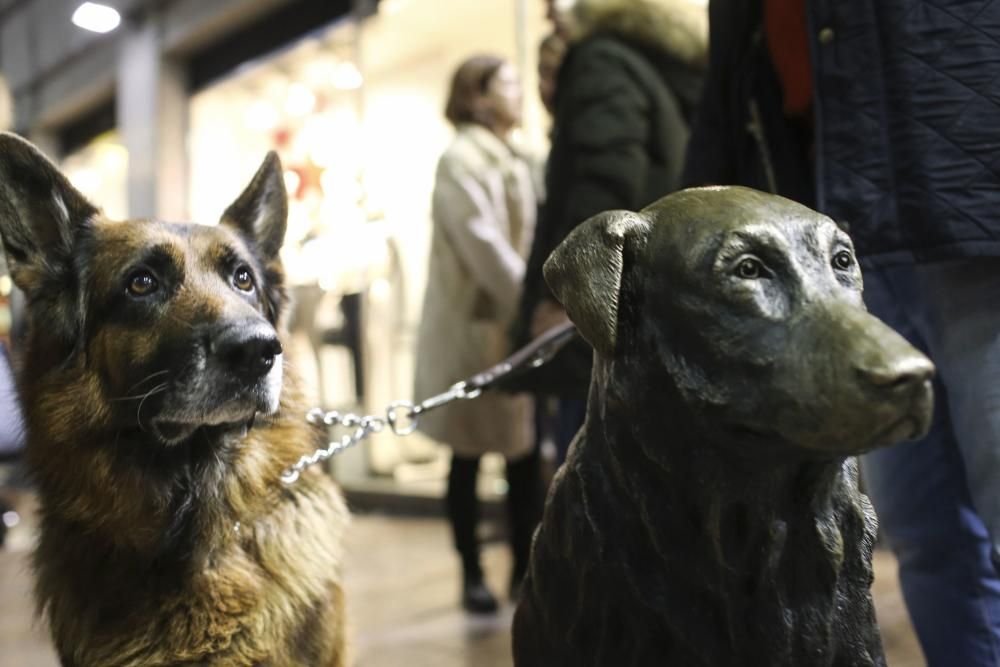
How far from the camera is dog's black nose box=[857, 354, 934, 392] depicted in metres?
0.74

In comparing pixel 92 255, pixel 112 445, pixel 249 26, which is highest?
pixel 249 26

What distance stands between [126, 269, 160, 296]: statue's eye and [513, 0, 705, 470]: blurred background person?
3.41ft

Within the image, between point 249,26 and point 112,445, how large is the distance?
7.25 m

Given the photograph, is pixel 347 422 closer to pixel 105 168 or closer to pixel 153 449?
pixel 153 449

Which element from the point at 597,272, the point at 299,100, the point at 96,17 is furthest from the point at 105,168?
the point at 597,272

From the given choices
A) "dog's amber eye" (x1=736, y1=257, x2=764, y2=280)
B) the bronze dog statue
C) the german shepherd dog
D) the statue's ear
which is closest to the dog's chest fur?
the german shepherd dog

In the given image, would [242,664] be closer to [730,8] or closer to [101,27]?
[730,8]

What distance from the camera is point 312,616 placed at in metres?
1.58

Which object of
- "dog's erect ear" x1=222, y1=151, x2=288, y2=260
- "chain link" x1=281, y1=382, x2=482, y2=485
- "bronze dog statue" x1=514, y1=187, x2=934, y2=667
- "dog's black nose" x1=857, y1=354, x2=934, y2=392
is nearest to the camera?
"dog's black nose" x1=857, y1=354, x2=934, y2=392

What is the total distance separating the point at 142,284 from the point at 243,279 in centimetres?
21

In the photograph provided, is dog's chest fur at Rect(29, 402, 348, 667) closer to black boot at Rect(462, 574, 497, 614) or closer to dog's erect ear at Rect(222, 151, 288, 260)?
dog's erect ear at Rect(222, 151, 288, 260)

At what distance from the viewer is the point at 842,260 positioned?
91cm

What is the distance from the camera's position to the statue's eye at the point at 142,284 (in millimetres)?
1571

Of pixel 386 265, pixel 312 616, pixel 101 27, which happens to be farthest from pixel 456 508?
pixel 101 27
